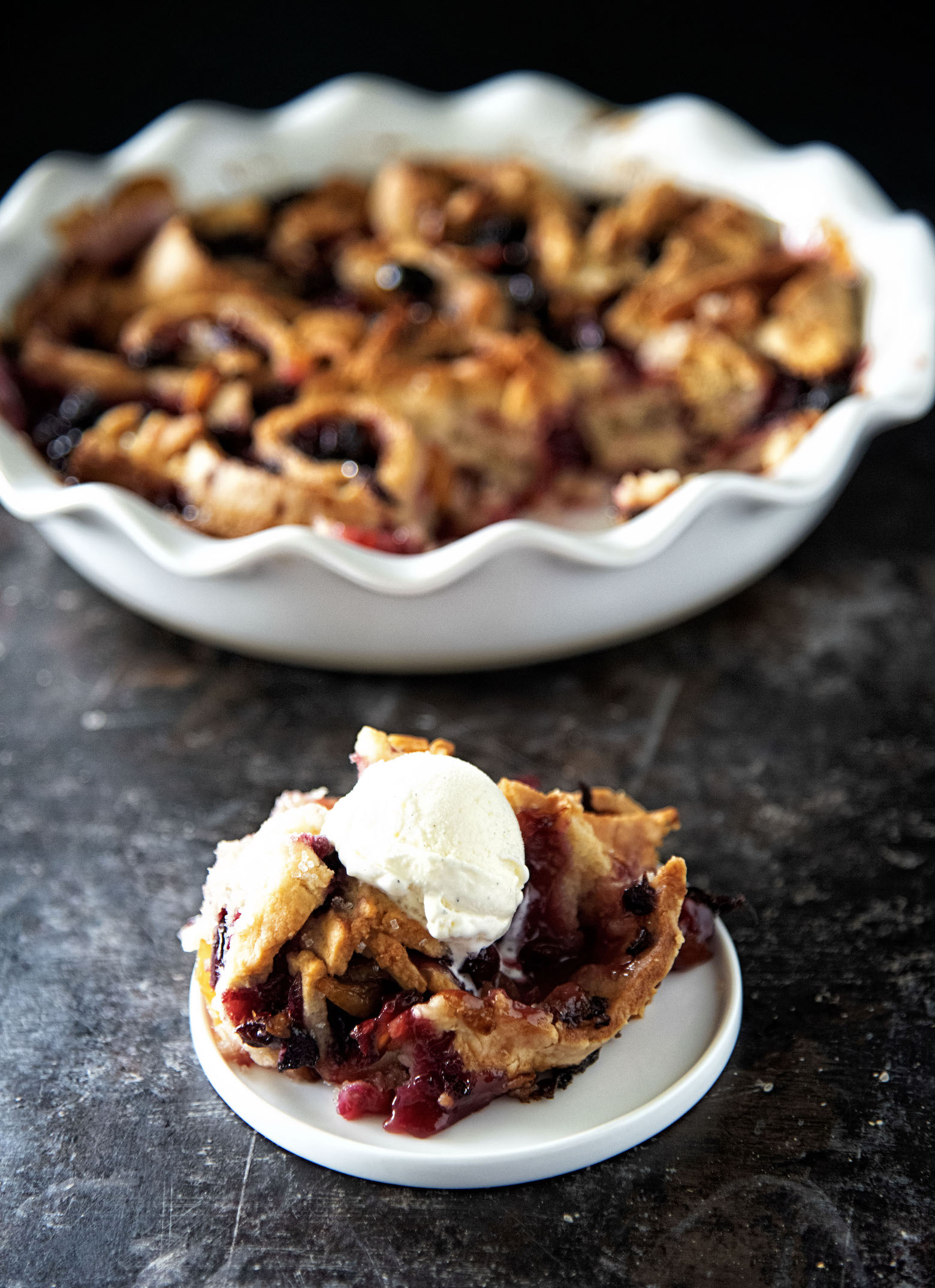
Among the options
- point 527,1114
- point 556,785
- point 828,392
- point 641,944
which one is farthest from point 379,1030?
point 828,392

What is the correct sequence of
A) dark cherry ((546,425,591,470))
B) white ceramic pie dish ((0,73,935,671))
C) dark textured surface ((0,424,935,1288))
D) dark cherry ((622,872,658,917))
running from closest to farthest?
1. dark textured surface ((0,424,935,1288))
2. dark cherry ((622,872,658,917))
3. white ceramic pie dish ((0,73,935,671))
4. dark cherry ((546,425,591,470))

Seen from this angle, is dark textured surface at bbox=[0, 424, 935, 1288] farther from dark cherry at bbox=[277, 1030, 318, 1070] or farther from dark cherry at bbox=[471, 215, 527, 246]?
dark cherry at bbox=[471, 215, 527, 246]

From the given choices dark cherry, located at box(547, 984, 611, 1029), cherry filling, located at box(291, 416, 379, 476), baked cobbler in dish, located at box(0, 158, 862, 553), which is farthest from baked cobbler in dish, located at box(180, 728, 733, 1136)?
cherry filling, located at box(291, 416, 379, 476)

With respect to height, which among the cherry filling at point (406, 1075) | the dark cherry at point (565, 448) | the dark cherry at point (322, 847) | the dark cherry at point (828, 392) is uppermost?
the dark cherry at point (322, 847)

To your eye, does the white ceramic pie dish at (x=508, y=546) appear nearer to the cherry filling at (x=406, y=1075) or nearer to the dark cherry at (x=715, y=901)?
the dark cherry at (x=715, y=901)

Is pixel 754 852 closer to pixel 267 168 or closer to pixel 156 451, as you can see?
pixel 156 451

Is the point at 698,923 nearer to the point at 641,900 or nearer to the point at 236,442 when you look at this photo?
the point at 641,900

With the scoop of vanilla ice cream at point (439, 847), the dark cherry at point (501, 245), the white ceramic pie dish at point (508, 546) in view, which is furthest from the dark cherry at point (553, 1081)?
the dark cherry at point (501, 245)
